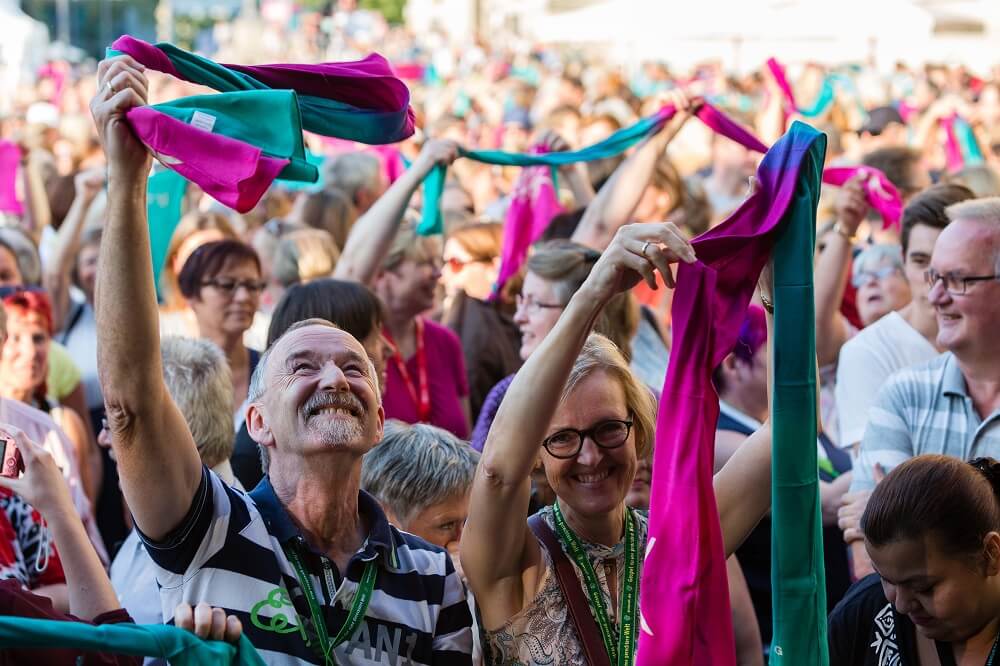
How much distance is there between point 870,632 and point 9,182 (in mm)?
8268

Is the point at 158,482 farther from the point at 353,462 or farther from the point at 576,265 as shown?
the point at 576,265

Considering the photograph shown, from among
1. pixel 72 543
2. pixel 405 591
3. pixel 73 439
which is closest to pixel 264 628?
pixel 405 591

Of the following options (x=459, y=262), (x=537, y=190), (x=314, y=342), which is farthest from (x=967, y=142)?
(x=314, y=342)

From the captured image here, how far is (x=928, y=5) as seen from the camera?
2695cm

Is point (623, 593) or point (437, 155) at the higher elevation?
point (437, 155)

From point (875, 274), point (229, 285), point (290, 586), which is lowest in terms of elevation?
point (290, 586)

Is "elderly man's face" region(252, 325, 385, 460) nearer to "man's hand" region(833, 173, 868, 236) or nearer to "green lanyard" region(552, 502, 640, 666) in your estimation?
"green lanyard" region(552, 502, 640, 666)

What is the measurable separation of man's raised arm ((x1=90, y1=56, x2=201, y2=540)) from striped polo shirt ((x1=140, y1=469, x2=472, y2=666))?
80mm

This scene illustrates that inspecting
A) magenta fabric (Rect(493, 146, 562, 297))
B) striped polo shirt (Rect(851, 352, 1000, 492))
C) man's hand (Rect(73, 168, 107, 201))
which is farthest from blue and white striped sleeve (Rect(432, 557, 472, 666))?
man's hand (Rect(73, 168, 107, 201))

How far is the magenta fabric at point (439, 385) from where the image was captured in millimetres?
5445

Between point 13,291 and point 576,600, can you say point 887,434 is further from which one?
point 13,291

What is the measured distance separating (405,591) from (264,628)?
31 cm

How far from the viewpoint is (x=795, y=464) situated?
2.83m

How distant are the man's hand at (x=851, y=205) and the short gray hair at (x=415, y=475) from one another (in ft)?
7.31
